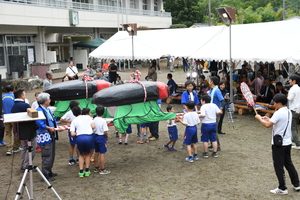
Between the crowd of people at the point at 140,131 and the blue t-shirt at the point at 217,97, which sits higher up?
the blue t-shirt at the point at 217,97

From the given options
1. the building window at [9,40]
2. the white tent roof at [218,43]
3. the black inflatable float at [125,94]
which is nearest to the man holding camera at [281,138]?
the black inflatable float at [125,94]

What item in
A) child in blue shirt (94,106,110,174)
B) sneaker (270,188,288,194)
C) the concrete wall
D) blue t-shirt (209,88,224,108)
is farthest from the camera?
the concrete wall

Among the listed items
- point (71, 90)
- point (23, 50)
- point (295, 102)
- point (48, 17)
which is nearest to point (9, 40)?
point (23, 50)

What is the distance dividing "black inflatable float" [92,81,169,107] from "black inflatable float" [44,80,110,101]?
1.61 m

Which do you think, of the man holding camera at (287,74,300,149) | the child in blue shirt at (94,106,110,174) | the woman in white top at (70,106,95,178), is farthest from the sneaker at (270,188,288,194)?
the woman in white top at (70,106,95,178)

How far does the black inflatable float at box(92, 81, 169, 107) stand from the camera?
22.4ft

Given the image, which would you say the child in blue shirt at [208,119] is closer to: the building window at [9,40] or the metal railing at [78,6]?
the metal railing at [78,6]

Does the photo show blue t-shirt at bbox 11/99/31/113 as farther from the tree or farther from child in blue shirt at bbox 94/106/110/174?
the tree

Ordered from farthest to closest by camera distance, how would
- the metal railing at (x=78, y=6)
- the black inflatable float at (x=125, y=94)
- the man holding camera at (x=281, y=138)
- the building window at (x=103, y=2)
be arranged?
1. the building window at (x=103, y=2)
2. the metal railing at (x=78, y=6)
3. the black inflatable float at (x=125, y=94)
4. the man holding camera at (x=281, y=138)

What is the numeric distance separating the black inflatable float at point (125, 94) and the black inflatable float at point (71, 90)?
1.61 m

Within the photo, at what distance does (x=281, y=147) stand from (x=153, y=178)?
2.52 metres

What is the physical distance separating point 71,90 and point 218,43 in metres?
6.95

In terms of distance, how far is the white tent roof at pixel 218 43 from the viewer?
36.7 ft

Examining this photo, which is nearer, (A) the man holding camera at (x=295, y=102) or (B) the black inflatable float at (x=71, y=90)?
(A) the man holding camera at (x=295, y=102)
